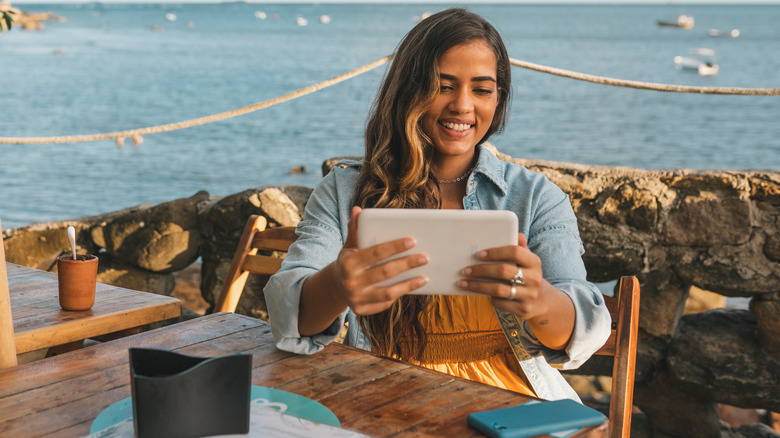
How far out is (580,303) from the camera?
148 cm

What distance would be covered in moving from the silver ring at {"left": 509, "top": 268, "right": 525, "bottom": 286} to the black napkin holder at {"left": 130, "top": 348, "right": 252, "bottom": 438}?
435 millimetres

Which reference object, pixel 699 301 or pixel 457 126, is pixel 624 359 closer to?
pixel 457 126

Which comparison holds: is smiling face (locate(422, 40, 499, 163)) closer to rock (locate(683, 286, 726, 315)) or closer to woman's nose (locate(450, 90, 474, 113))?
woman's nose (locate(450, 90, 474, 113))

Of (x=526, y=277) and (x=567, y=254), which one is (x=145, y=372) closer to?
(x=526, y=277)

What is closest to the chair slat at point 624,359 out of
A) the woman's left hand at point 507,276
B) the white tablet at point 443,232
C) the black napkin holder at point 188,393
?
the woman's left hand at point 507,276

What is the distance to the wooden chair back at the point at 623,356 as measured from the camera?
1519 millimetres

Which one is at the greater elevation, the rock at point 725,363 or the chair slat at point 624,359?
the chair slat at point 624,359

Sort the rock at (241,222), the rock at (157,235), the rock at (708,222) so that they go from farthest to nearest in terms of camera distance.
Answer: the rock at (157,235), the rock at (241,222), the rock at (708,222)

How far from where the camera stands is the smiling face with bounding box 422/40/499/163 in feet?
5.82

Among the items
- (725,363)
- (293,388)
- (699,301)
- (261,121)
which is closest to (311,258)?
(293,388)

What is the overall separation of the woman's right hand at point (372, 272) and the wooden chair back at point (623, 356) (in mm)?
564

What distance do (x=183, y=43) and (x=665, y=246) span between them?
163ft

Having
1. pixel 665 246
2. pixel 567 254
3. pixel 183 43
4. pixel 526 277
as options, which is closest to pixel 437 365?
pixel 567 254

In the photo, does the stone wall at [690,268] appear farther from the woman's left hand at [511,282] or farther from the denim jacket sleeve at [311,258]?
the woman's left hand at [511,282]
